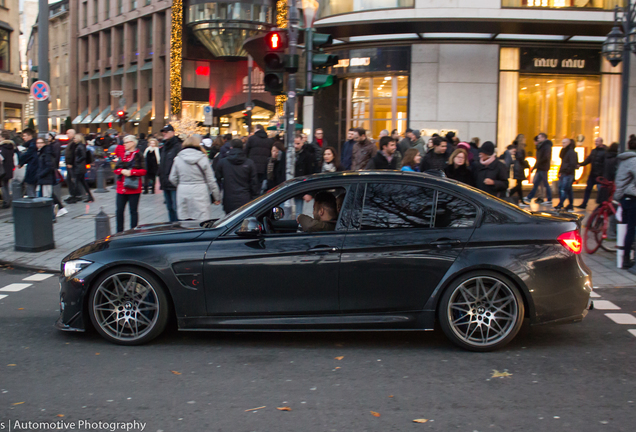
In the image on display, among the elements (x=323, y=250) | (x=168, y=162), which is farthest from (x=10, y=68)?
(x=323, y=250)

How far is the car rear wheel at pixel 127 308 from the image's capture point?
5426mm

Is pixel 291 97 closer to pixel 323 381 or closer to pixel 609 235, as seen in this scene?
pixel 609 235

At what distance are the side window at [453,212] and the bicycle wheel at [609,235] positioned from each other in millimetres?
5981

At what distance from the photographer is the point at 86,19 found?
6275 centimetres

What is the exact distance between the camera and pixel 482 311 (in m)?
5.31

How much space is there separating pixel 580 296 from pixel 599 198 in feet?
28.0

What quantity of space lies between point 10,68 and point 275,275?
41752 millimetres

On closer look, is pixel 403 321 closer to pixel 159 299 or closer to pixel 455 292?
pixel 455 292

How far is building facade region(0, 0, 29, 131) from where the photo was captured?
3988cm

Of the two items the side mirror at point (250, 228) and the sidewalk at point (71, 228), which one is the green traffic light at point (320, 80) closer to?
the sidewalk at point (71, 228)

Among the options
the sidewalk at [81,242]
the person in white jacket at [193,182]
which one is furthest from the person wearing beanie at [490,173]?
the person in white jacket at [193,182]

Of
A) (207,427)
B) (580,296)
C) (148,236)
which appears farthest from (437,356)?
(148,236)

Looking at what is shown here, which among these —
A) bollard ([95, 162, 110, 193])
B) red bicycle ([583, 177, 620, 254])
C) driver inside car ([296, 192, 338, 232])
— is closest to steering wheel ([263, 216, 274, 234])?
driver inside car ([296, 192, 338, 232])

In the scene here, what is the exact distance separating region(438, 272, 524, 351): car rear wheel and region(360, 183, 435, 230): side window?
61 centimetres
